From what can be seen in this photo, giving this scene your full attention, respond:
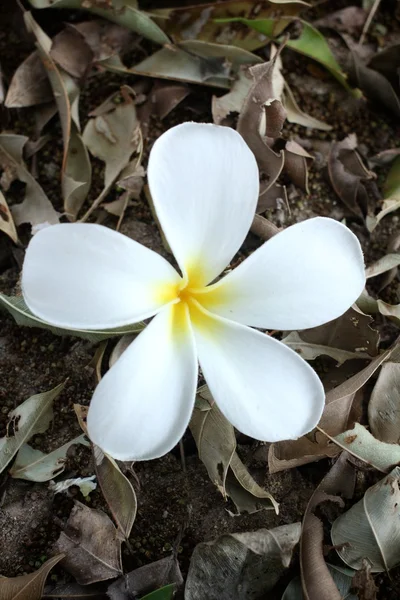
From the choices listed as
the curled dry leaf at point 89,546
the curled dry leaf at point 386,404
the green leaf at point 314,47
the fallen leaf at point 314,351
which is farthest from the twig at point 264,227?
the curled dry leaf at point 89,546

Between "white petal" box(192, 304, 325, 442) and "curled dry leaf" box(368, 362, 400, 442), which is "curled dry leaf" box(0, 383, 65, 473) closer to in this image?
"white petal" box(192, 304, 325, 442)

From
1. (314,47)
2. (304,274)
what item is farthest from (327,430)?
(314,47)

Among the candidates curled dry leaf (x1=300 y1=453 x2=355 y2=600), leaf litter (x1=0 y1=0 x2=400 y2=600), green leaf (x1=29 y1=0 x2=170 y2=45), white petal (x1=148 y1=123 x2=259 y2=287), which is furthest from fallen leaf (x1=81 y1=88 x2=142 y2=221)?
curled dry leaf (x1=300 y1=453 x2=355 y2=600)

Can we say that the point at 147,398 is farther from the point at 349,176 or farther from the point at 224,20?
the point at 224,20

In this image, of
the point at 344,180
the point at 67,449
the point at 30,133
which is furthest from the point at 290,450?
the point at 30,133

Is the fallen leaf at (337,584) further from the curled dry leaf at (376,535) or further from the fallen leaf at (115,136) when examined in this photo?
the fallen leaf at (115,136)

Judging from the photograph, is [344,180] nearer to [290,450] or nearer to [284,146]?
[284,146]
